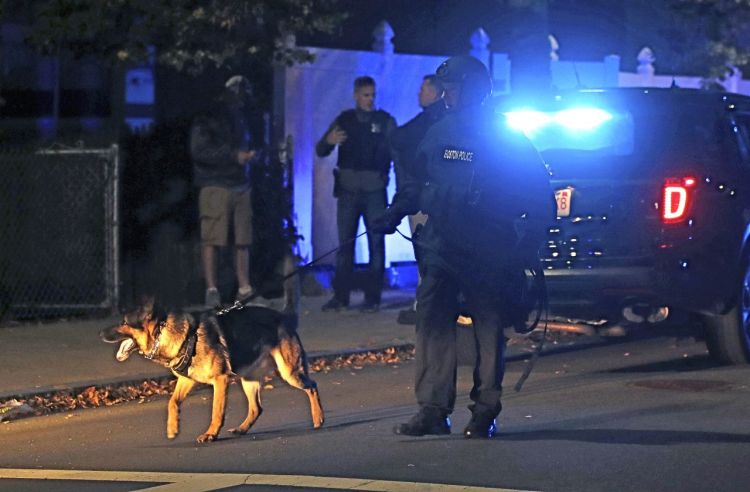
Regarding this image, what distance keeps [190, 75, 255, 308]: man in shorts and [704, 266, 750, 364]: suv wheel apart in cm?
439

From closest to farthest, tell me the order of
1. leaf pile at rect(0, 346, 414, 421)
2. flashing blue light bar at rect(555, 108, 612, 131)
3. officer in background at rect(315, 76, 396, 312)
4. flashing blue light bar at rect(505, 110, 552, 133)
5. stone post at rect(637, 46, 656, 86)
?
1. leaf pile at rect(0, 346, 414, 421)
2. flashing blue light bar at rect(555, 108, 612, 131)
3. flashing blue light bar at rect(505, 110, 552, 133)
4. officer in background at rect(315, 76, 396, 312)
5. stone post at rect(637, 46, 656, 86)

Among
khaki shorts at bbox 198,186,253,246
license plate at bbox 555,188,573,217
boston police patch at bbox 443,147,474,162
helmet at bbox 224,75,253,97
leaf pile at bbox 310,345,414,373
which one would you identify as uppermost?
helmet at bbox 224,75,253,97

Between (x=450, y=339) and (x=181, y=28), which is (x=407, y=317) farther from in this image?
(x=450, y=339)

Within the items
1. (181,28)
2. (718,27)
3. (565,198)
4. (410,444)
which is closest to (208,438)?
(410,444)

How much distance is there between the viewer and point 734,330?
426 inches

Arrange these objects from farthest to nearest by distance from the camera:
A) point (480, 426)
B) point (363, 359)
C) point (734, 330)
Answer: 1. point (363, 359)
2. point (734, 330)
3. point (480, 426)

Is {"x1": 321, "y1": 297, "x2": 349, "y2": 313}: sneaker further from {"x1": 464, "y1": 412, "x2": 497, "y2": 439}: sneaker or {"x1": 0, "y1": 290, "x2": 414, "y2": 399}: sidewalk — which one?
{"x1": 464, "y1": 412, "x2": 497, "y2": 439}: sneaker

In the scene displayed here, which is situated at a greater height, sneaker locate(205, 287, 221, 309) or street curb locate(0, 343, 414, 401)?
sneaker locate(205, 287, 221, 309)

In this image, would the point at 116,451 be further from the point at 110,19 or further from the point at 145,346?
the point at 110,19

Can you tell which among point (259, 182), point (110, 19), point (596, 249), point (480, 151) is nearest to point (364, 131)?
point (259, 182)

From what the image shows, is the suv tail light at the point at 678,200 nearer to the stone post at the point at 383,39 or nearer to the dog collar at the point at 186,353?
the dog collar at the point at 186,353

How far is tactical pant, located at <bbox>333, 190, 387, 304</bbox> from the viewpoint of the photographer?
45.8ft

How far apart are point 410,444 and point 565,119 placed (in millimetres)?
3965

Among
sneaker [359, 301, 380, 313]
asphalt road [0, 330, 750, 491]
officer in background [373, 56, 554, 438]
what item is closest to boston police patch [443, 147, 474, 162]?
officer in background [373, 56, 554, 438]
